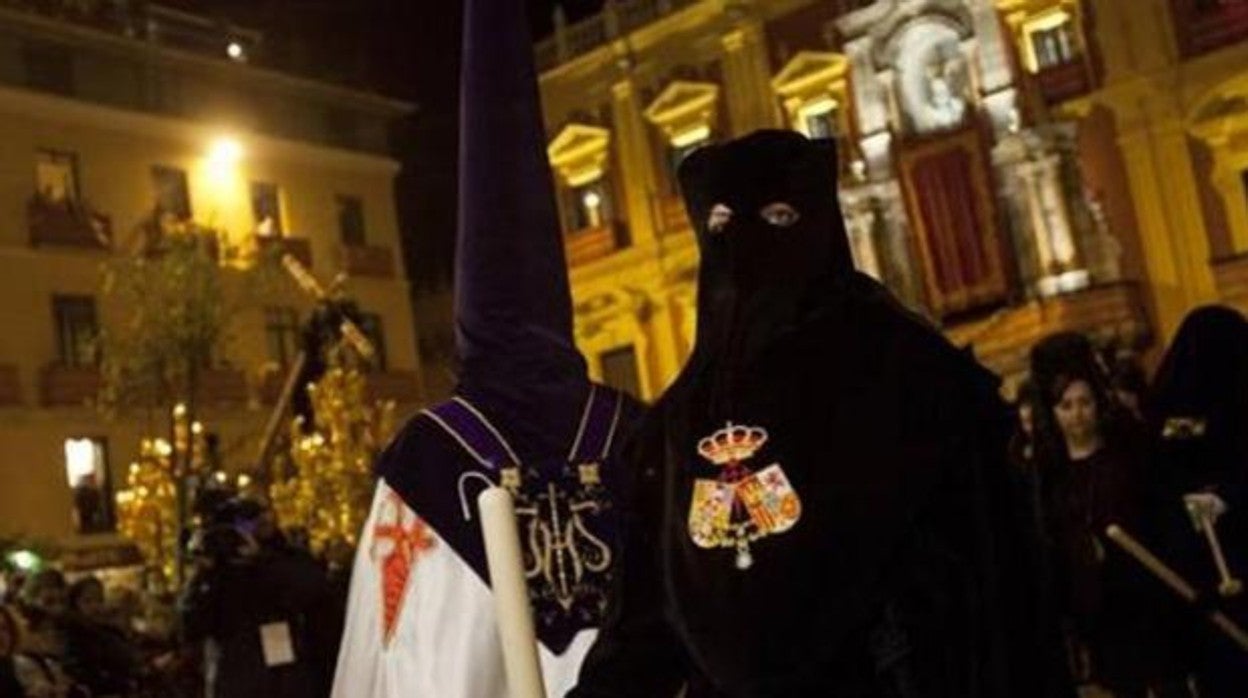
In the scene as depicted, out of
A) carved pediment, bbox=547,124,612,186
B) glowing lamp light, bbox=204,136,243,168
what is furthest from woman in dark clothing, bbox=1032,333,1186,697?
glowing lamp light, bbox=204,136,243,168

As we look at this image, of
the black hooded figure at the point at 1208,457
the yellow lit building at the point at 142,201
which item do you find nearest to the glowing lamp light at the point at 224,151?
the yellow lit building at the point at 142,201

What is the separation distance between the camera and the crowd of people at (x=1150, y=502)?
5551 mm

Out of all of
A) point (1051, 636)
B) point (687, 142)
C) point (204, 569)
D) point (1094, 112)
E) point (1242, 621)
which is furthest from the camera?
point (687, 142)

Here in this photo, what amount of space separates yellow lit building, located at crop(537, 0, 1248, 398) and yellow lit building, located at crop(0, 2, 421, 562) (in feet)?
16.6

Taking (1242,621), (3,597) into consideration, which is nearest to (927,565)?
(1242,621)

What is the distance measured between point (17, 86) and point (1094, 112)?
18104 millimetres

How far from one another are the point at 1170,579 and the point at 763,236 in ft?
10.9

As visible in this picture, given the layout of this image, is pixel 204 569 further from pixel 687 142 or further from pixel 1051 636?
pixel 687 142

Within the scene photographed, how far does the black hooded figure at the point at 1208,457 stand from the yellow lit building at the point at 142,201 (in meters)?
23.6

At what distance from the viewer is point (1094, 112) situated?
25.4 m

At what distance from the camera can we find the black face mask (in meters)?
2.53

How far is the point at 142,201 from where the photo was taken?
3020 centimetres

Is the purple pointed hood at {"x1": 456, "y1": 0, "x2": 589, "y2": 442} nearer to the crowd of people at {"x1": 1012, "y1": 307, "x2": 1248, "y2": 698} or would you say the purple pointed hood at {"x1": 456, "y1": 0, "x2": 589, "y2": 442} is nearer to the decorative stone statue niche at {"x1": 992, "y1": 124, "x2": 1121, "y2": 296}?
the crowd of people at {"x1": 1012, "y1": 307, "x2": 1248, "y2": 698}

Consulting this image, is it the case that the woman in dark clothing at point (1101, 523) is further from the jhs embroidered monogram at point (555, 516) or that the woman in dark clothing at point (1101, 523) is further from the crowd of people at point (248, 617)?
the crowd of people at point (248, 617)
